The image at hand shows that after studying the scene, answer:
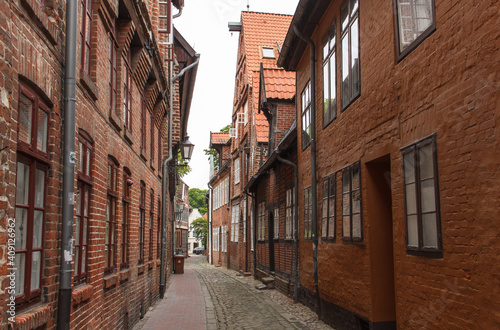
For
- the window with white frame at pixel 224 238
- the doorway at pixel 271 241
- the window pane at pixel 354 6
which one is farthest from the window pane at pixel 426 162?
the window with white frame at pixel 224 238

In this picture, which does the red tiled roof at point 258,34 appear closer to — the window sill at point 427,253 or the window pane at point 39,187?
the window sill at point 427,253

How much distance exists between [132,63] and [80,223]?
4.50m

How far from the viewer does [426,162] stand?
606 cm

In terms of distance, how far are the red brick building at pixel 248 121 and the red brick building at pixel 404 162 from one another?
11.0 metres

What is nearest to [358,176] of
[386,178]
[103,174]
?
[386,178]

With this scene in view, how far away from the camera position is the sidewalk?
1024cm

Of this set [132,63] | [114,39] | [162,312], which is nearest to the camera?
[114,39]

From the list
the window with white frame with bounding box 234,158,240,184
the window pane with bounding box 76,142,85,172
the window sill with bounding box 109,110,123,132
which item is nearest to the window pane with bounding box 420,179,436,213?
the window pane with bounding box 76,142,85,172

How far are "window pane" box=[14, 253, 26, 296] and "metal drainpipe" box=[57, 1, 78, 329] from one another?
751 millimetres

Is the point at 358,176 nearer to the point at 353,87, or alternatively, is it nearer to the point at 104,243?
the point at 353,87

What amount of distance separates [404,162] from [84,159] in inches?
153

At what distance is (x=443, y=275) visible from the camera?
18.3ft

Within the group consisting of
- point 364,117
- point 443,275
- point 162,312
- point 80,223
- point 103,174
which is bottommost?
point 162,312

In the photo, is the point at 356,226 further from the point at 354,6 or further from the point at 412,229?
the point at 354,6
